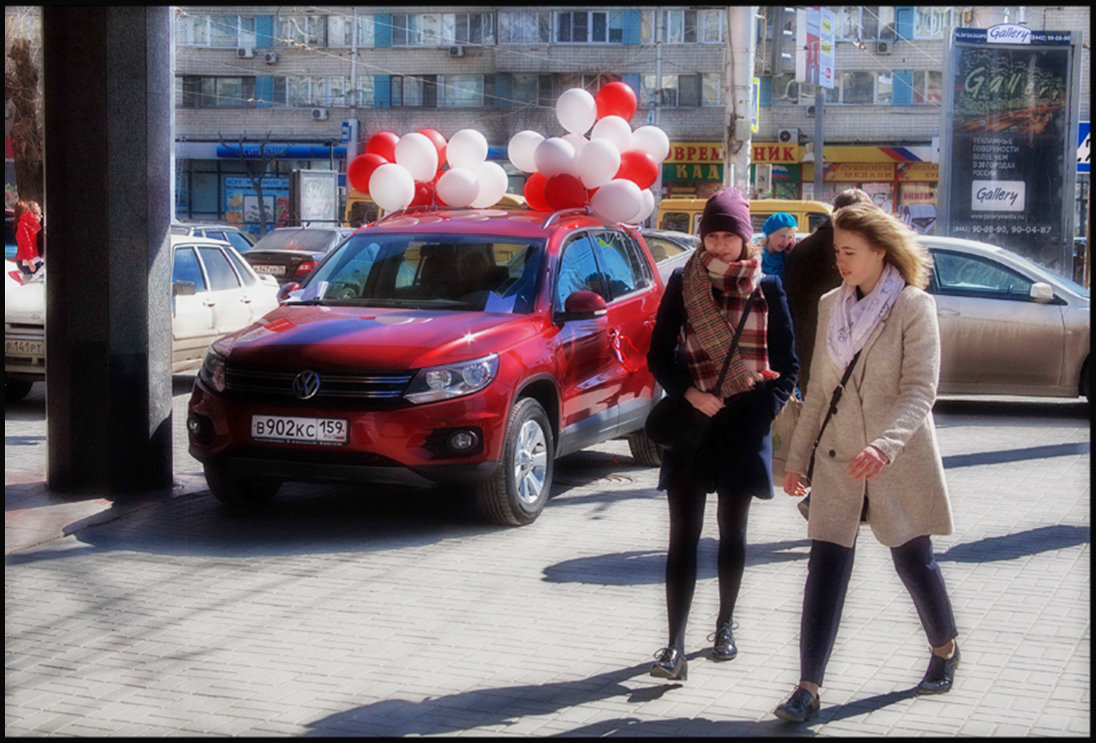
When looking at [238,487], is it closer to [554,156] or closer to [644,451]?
[644,451]

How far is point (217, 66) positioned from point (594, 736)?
5660 cm

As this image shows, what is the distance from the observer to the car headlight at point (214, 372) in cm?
762

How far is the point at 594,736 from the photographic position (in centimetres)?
437

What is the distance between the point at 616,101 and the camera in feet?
36.9

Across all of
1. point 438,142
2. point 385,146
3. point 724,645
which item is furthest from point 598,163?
point 724,645

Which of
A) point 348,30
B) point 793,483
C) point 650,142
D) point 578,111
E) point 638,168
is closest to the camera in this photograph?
point 793,483

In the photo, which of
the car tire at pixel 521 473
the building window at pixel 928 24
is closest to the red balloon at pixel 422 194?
the car tire at pixel 521 473

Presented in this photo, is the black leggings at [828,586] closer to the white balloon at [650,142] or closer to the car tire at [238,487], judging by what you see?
the car tire at [238,487]

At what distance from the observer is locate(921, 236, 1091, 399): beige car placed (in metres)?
12.2

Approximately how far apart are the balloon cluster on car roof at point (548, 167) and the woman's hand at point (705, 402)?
4970 millimetres

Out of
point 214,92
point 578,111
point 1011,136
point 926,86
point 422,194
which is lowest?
point 422,194

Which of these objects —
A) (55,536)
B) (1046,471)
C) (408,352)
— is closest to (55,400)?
(55,536)

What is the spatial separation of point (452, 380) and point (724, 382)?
261cm

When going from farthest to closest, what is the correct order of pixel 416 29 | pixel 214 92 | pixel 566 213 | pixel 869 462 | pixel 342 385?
1. pixel 214 92
2. pixel 416 29
3. pixel 566 213
4. pixel 342 385
5. pixel 869 462
